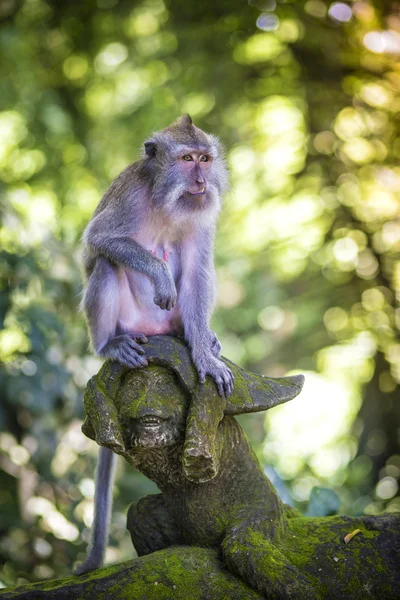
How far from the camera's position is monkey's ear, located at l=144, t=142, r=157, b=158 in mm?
4410

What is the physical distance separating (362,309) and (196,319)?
13.8 feet

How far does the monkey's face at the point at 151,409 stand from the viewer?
127 inches

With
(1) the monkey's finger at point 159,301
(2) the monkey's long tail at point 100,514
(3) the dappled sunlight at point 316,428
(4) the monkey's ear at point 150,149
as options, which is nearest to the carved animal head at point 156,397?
(1) the monkey's finger at point 159,301

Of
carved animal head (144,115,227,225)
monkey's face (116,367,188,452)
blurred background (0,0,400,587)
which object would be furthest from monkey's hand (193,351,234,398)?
blurred background (0,0,400,587)

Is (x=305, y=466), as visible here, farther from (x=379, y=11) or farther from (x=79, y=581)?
(x=79, y=581)

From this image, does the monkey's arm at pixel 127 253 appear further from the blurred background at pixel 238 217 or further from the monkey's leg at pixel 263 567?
the blurred background at pixel 238 217

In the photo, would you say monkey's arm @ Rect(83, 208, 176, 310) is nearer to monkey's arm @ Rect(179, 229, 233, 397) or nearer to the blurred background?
monkey's arm @ Rect(179, 229, 233, 397)

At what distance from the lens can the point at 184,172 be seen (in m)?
4.34

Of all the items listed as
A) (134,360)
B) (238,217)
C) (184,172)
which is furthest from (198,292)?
(238,217)

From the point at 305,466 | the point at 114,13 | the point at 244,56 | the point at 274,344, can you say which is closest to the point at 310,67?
the point at 244,56

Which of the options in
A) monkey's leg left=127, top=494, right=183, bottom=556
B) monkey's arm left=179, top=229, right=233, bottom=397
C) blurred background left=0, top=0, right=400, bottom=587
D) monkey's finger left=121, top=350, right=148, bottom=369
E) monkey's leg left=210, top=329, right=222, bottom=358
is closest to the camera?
monkey's finger left=121, top=350, right=148, bottom=369

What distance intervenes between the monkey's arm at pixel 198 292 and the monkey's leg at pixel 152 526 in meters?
0.84

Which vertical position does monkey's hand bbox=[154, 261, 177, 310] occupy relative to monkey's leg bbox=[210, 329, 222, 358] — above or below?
above

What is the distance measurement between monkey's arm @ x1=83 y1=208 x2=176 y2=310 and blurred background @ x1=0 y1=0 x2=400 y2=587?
5.01 feet
